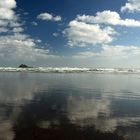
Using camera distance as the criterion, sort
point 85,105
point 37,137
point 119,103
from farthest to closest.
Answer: point 119,103 < point 85,105 < point 37,137

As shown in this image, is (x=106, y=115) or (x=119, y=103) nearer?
(x=106, y=115)

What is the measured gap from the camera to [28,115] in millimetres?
19500

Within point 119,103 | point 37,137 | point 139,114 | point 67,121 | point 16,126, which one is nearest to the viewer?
point 37,137

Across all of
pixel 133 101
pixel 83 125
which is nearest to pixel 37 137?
pixel 83 125

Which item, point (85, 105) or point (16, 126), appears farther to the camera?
point (85, 105)

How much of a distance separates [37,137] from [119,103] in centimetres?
1375

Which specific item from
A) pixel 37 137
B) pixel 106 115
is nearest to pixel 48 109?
pixel 106 115

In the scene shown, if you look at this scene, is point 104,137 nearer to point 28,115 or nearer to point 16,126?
point 16,126

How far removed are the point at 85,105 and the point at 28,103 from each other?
15.0 ft

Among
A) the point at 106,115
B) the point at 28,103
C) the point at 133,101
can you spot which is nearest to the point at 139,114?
the point at 106,115

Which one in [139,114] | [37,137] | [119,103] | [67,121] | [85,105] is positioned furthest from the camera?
[119,103]

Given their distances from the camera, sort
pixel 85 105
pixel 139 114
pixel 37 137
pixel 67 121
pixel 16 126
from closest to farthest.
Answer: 1. pixel 37 137
2. pixel 16 126
3. pixel 67 121
4. pixel 139 114
5. pixel 85 105

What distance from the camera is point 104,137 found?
1463 cm

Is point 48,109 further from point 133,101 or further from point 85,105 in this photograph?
point 133,101
